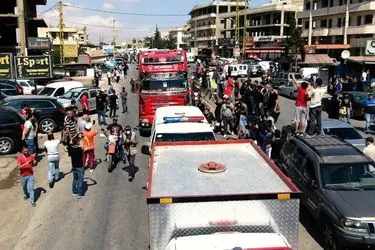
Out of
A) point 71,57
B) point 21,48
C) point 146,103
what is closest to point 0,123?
point 146,103

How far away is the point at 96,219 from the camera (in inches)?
437

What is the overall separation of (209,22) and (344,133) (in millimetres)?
127217

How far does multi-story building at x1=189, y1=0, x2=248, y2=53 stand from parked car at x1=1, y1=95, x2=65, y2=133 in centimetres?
10743

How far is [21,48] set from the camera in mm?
58094

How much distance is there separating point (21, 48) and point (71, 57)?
55.9 feet

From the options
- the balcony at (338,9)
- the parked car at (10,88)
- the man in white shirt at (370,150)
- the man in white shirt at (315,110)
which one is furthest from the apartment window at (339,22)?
the man in white shirt at (370,150)

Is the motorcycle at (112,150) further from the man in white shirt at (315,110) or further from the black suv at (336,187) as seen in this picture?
the man in white shirt at (315,110)

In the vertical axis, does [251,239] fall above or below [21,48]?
below

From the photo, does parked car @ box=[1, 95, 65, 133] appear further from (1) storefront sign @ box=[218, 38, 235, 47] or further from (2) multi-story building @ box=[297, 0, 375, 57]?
(1) storefront sign @ box=[218, 38, 235, 47]

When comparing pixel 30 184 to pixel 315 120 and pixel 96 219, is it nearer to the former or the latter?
pixel 96 219

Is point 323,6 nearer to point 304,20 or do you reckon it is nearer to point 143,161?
point 304,20

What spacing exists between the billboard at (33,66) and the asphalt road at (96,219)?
1534 cm

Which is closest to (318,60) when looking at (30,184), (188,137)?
(188,137)

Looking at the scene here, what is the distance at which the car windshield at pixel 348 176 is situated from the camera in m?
9.62
